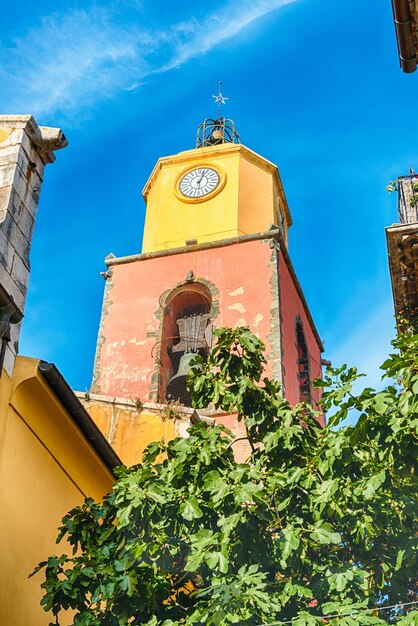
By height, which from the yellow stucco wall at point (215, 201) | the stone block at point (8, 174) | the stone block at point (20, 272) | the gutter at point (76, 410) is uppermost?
the yellow stucco wall at point (215, 201)

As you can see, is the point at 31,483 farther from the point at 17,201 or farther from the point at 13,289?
the point at 17,201

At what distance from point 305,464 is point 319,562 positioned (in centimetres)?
82

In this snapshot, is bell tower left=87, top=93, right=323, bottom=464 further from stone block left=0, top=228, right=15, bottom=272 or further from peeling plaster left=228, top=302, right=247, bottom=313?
stone block left=0, top=228, right=15, bottom=272

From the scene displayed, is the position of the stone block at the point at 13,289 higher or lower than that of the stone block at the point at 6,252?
lower

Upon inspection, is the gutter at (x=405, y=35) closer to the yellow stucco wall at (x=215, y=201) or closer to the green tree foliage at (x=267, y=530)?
the green tree foliage at (x=267, y=530)

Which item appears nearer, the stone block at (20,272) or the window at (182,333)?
the stone block at (20,272)

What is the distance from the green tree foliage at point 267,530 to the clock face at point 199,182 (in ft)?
49.4

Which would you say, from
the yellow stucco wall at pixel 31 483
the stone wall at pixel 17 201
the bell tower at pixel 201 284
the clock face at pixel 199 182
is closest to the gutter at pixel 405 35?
the stone wall at pixel 17 201

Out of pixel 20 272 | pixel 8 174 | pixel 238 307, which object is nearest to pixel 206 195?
pixel 238 307

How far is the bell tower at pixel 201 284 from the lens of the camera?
19188 mm

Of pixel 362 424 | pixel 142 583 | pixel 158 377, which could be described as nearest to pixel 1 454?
pixel 142 583

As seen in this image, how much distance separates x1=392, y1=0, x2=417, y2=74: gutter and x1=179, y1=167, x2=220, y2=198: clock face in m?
13.8

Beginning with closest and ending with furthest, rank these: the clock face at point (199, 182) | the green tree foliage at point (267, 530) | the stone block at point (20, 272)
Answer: the green tree foliage at point (267, 530) → the stone block at point (20, 272) → the clock face at point (199, 182)

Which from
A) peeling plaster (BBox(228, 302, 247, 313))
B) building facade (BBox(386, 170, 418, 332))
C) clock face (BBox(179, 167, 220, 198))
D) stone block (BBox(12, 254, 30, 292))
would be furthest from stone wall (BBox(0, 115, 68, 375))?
clock face (BBox(179, 167, 220, 198))
